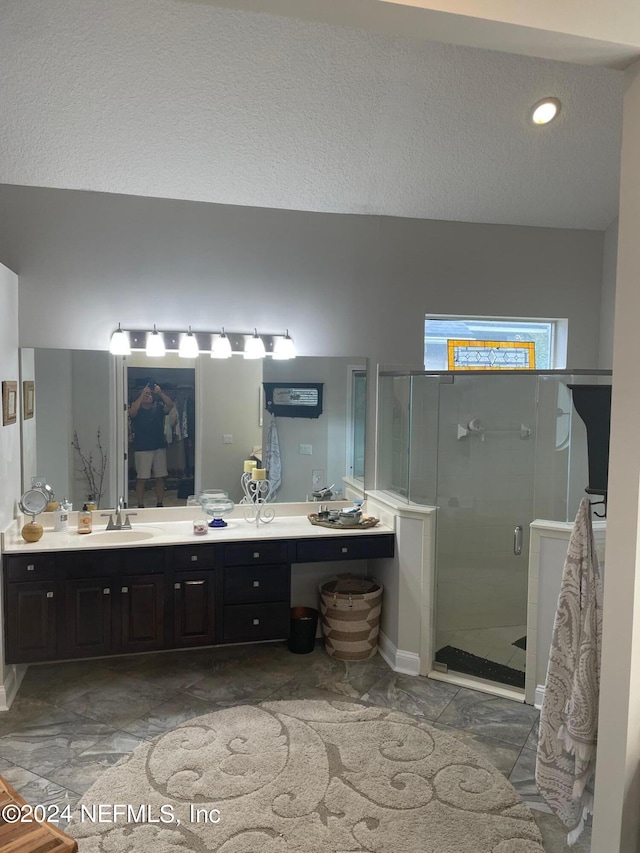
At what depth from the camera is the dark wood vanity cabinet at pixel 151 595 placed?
11.3ft

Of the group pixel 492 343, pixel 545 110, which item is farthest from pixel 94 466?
pixel 545 110

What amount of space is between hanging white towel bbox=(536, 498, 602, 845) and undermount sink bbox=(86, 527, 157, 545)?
2.37m

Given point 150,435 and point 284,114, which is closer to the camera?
point 284,114

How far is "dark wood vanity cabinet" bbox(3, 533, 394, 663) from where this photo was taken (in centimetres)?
344

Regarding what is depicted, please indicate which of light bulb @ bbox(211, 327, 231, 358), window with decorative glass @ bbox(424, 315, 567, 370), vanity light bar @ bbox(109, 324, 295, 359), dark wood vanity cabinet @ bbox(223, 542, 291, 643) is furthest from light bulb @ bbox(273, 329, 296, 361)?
dark wood vanity cabinet @ bbox(223, 542, 291, 643)

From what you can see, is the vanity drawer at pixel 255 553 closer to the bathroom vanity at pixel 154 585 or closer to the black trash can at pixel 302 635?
the bathroom vanity at pixel 154 585

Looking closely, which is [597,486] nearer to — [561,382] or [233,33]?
[561,382]

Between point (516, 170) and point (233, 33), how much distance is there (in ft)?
6.23

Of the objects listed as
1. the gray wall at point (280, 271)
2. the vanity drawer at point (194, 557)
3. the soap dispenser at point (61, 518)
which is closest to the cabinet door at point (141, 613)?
the vanity drawer at point (194, 557)

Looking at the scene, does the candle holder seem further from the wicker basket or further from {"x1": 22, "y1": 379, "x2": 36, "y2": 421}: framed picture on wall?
{"x1": 22, "y1": 379, "x2": 36, "y2": 421}: framed picture on wall

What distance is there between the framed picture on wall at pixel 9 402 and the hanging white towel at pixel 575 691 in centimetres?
276

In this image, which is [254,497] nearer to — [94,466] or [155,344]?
[94,466]

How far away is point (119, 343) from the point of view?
3852 millimetres

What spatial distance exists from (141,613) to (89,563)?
39 cm
